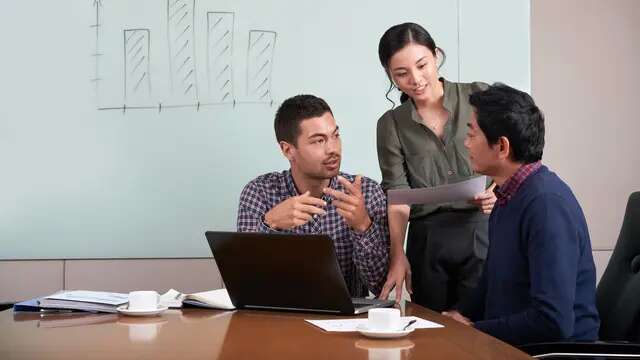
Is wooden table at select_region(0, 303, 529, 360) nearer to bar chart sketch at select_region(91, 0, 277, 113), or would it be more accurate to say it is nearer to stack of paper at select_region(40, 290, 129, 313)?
stack of paper at select_region(40, 290, 129, 313)

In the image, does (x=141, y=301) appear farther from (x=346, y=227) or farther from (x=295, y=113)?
(x=295, y=113)

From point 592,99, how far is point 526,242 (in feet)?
4.72

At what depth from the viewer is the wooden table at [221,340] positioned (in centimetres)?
156

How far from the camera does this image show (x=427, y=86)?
9.11 feet

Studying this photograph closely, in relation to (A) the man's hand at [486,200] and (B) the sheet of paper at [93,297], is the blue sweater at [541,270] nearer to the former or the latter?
(A) the man's hand at [486,200]

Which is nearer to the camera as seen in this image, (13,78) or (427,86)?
(427,86)

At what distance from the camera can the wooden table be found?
1562mm

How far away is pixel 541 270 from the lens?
2.04 meters

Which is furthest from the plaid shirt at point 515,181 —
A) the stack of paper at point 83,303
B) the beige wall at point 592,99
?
the beige wall at point 592,99

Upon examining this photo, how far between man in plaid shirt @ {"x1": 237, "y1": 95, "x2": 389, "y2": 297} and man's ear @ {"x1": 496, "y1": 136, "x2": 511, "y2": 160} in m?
0.45

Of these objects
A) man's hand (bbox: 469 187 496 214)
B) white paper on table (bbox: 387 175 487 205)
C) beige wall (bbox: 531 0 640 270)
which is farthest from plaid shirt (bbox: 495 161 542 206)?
beige wall (bbox: 531 0 640 270)

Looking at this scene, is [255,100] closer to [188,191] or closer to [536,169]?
[188,191]

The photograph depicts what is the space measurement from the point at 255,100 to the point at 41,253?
97 cm

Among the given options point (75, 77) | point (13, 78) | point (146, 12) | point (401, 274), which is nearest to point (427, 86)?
point (401, 274)
